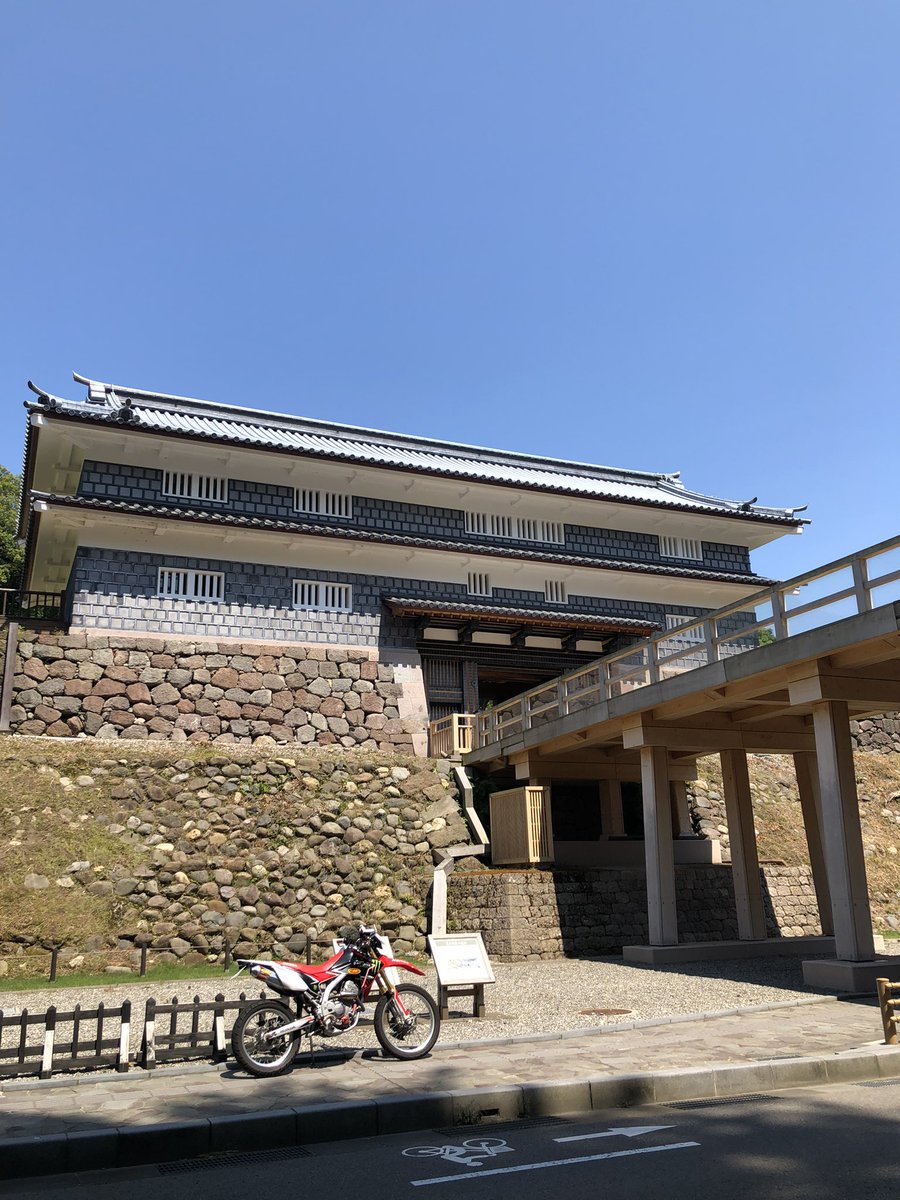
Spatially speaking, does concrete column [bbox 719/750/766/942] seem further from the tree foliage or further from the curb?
the tree foliage

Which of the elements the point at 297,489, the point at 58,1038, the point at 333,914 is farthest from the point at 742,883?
the point at 297,489

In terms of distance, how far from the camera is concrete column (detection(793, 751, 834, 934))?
19859 millimetres

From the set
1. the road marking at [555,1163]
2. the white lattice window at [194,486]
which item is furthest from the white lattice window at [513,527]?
the road marking at [555,1163]

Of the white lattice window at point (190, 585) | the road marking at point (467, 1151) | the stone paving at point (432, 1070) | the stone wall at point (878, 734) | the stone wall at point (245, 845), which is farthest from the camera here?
the stone wall at point (878, 734)

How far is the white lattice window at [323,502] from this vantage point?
91.1ft

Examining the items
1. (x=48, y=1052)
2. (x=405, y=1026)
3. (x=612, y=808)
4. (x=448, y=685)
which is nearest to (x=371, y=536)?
(x=448, y=685)

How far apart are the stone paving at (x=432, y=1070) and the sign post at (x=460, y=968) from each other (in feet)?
2.11

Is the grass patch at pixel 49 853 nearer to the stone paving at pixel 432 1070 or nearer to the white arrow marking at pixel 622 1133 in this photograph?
the stone paving at pixel 432 1070

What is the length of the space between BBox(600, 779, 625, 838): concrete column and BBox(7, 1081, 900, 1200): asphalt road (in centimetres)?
1705

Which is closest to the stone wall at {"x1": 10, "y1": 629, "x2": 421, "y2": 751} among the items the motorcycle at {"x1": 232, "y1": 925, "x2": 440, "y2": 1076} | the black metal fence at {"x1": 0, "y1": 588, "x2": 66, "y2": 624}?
the black metal fence at {"x1": 0, "y1": 588, "x2": 66, "y2": 624}

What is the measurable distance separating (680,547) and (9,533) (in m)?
27.9

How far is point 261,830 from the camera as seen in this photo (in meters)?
19.8

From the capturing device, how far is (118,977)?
15656 millimetres

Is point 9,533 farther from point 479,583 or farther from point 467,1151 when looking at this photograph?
point 467,1151
